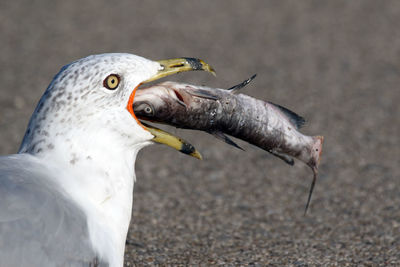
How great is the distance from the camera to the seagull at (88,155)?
2645 millimetres

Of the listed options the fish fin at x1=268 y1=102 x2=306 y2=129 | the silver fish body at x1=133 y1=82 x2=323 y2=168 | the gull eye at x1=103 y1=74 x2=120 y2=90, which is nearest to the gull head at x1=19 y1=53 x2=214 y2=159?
the gull eye at x1=103 y1=74 x2=120 y2=90

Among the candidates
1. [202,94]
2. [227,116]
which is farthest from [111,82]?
[227,116]

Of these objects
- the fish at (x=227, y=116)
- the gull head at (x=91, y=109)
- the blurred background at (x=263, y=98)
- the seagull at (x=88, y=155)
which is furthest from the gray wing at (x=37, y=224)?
the blurred background at (x=263, y=98)

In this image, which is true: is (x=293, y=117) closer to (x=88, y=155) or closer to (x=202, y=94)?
(x=202, y=94)

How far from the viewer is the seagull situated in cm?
264

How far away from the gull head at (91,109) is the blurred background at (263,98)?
3.42 ft

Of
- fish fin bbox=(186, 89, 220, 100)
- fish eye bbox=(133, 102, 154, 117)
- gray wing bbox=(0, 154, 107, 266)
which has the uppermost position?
fish fin bbox=(186, 89, 220, 100)

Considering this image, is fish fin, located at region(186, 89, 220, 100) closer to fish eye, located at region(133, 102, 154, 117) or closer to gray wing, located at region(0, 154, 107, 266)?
fish eye, located at region(133, 102, 154, 117)

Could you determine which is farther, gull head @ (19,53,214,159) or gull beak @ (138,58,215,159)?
gull beak @ (138,58,215,159)

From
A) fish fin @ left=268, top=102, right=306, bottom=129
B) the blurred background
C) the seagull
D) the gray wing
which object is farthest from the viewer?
the blurred background

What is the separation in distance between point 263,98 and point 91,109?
13.7 feet

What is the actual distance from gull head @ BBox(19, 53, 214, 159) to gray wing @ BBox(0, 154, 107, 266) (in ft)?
0.64

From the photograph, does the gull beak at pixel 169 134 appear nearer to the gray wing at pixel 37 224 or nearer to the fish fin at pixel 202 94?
the fish fin at pixel 202 94

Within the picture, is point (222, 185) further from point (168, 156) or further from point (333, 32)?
point (333, 32)
